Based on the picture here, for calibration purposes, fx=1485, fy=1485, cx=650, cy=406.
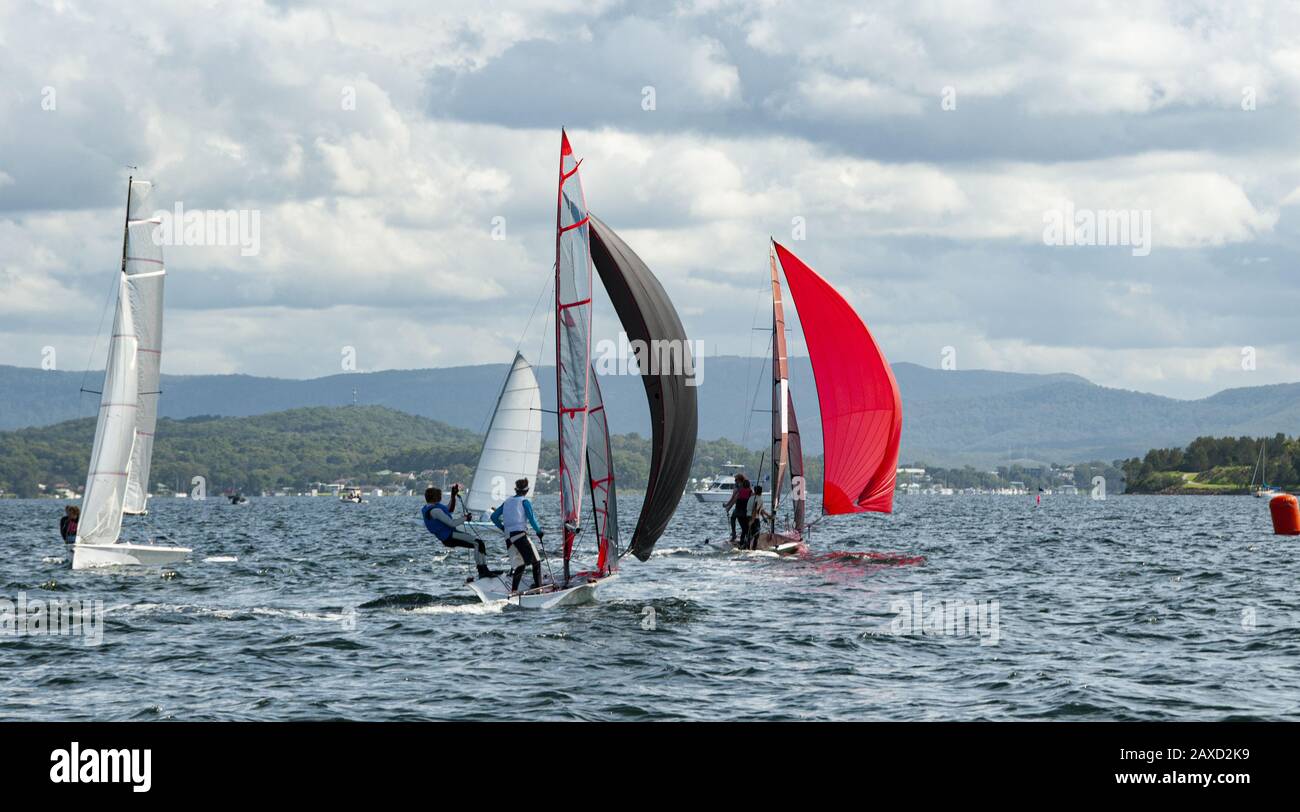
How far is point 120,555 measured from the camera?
38219 millimetres

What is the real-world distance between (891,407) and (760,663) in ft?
72.6

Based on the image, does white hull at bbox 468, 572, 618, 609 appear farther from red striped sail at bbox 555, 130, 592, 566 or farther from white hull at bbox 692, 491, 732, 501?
white hull at bbox 692, 491, 732, 501

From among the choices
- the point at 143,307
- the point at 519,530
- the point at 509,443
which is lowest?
the point at 519,530

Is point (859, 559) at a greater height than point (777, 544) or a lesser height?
lesser

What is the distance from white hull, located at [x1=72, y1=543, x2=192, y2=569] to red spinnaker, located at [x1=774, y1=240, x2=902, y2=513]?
59.3 feet

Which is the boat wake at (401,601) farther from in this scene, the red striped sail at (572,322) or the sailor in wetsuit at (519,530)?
the red striped sail at (572,322)

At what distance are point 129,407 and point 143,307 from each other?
3342 millimetres

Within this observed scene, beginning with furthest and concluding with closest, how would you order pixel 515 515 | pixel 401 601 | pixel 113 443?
pixel 113 443 < pixel 401 601 < pixel 515 515

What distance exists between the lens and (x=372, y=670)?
19.4 metres

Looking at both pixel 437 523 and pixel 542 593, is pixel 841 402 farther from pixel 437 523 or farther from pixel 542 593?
pixel 437 523

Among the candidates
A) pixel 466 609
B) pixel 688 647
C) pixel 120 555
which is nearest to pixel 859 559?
pixel 466 609

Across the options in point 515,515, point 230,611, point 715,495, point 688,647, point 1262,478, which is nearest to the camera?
point 688,647
